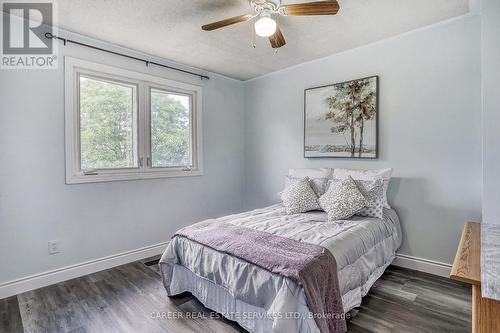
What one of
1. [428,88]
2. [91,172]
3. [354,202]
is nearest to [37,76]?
[91,172]

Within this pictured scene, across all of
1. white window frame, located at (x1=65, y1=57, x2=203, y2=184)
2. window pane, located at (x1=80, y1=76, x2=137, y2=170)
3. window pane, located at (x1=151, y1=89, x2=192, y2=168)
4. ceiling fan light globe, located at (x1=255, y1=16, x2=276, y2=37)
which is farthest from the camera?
window pane, located at (x1=151, y1=89, x2=192, y2=168)

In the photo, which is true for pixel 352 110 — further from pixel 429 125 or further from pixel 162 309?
pixel 162 309

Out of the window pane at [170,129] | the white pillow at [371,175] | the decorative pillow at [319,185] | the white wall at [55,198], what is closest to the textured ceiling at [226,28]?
the white wall at [55,198]

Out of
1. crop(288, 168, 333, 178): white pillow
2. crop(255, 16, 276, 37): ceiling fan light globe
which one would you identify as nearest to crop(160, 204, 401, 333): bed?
crop(288, 168, 333, 178): white pillow

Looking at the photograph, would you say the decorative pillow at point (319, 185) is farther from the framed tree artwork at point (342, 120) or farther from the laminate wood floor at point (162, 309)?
the laminate wood floor at point (162, 309)

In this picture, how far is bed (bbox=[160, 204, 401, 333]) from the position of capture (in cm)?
152

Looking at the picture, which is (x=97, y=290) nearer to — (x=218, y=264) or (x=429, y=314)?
(x=218, y=264)

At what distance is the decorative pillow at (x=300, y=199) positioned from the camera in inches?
111

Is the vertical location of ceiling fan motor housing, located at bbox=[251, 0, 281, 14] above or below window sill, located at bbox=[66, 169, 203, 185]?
above

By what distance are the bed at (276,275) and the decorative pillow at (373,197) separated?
9cm

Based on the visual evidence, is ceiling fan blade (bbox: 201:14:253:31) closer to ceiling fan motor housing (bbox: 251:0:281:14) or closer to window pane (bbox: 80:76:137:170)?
ceiling fan motor housing (bbox: 251:0:281:14)

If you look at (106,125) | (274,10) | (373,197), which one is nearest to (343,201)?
(373,197)

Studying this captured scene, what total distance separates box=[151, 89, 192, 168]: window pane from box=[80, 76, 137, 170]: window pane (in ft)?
0.92

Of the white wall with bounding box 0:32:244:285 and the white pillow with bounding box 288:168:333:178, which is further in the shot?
the white pillow with bounding box 288:168:333:178
